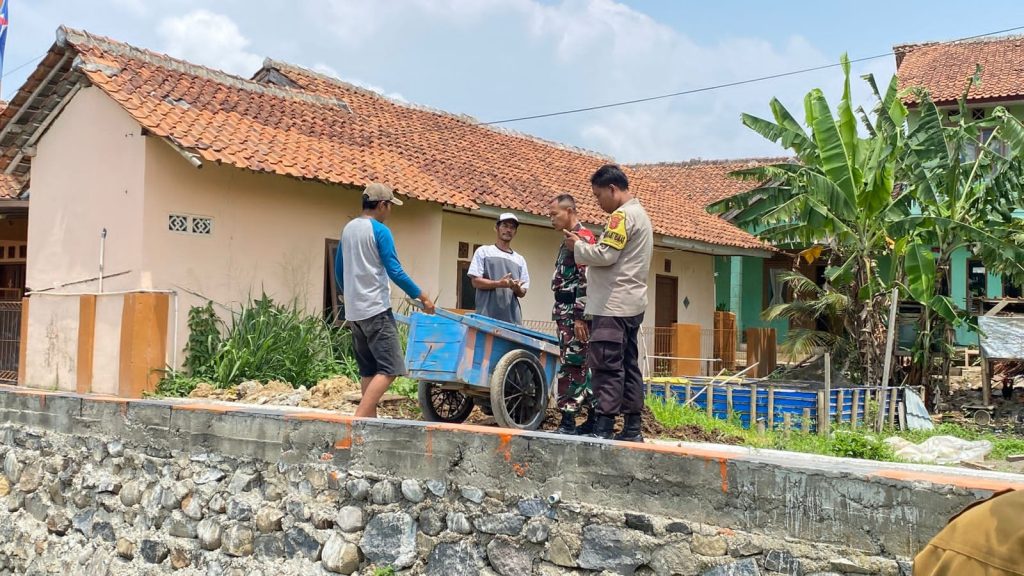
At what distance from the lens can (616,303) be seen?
5.07 meters

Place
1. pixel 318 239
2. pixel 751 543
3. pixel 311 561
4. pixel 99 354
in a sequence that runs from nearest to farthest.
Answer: pixel 751 543 < pixel 311 561 < pixel 99 354 < pixel 318 239

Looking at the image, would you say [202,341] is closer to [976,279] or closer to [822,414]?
[822,414]

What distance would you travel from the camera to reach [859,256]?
12289mm

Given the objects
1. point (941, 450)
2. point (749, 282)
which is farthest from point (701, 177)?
point (941, 450)

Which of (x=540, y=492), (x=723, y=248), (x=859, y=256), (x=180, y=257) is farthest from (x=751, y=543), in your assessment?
(x=723, y=248)

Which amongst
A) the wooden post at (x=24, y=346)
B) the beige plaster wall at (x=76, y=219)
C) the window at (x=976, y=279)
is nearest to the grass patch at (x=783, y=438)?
the beige plaster wall at (x=76, y=219)

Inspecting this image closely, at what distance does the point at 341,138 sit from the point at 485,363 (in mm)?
8180

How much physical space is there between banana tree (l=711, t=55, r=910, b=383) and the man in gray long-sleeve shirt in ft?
23.8

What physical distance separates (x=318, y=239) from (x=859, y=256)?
7366 millimetres

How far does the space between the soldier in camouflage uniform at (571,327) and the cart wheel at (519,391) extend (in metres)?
0.35

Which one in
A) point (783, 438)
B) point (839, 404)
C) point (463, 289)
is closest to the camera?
point (783, 438)

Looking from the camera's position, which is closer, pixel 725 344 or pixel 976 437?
pixel 976 437

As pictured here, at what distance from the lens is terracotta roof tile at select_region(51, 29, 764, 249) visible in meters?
10.8

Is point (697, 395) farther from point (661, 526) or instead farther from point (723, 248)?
point (723, 248)
